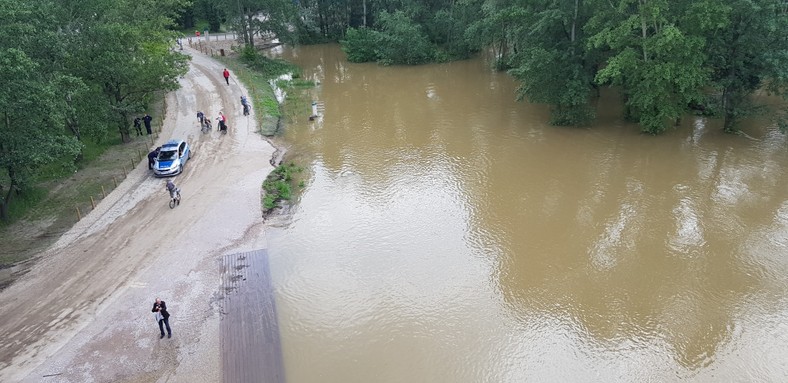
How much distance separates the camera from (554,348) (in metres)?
16.6

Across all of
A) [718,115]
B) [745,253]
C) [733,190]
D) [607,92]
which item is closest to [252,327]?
[745,253]

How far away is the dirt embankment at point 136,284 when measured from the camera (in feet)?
52.5

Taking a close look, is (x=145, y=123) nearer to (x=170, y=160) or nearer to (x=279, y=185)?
(x=170, y=160)

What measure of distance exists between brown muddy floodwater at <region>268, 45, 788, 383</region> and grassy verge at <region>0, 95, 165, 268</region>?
9.35 m

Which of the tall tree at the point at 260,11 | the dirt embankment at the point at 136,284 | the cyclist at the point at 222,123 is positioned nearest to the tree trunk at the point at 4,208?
the dirt embankment at the point at 136,284

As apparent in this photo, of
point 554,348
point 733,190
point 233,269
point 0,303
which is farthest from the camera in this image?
point 733,190

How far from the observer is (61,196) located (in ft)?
83.5

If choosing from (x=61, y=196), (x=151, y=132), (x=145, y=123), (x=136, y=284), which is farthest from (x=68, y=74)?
(x=136, y=284)

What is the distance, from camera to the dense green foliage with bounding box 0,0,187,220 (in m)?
20.4

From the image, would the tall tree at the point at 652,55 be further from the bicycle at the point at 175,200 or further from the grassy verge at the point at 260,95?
the bicycle at the point at 175,200

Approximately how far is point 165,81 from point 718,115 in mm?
34308

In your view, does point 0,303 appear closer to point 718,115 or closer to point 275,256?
point 275,256

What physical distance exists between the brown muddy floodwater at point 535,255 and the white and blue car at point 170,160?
6713mm

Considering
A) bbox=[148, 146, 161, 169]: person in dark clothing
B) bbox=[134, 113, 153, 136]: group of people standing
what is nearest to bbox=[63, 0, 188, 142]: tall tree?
Result: bbox=[134, 113, 153, 136]: group of people standing
